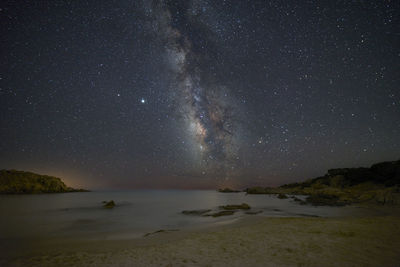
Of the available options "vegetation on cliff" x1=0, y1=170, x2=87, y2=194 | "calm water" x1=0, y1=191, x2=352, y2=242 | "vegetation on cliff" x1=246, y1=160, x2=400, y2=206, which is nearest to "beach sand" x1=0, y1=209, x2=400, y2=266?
"calm water" x1=0, y1=191, x2=352, y2=242

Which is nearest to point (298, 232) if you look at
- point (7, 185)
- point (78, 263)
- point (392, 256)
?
point (392, 256)

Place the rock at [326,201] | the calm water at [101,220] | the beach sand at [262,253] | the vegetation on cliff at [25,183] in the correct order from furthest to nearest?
the vegetation on cliff at [25,183] → the rock at [326,201] → the calm water at [101,220] → the beach sand at [262,253]

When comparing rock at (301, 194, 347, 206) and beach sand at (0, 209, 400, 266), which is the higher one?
beach sand at (0, 209, 400, 266)

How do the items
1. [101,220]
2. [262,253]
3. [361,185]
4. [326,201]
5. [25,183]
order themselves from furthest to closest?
[25,183] < [361,185] < [326,201] < [101,220] < [262,253]

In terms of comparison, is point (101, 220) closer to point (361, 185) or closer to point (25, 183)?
point (361, 185)

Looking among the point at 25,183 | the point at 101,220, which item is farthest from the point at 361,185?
the point at 25,183

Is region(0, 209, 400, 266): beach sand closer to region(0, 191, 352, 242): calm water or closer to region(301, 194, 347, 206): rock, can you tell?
region(0, 191, 352, 242): calm water

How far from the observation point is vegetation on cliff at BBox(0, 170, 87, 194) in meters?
86.2

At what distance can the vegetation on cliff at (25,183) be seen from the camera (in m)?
86.2

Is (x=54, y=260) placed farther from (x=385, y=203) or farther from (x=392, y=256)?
(x=385, y=203)

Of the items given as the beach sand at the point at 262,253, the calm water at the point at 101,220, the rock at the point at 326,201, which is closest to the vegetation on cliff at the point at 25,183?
the calm water at the point at 101,220

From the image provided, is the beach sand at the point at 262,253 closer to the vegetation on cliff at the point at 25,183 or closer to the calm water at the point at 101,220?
the calm water at the point at 101,220

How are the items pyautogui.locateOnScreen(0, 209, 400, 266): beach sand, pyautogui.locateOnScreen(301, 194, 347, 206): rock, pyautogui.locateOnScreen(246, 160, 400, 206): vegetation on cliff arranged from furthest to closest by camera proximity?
pyautogui.locateOnScreen(246, 160, 400, 206): vegetation on cliff, pyautogui.locateOnScreen(301, 194, 347, 206): rock, pyautogui.locateOnScreen(0, 209, 400, 266): beach sand

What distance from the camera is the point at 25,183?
301 feet
